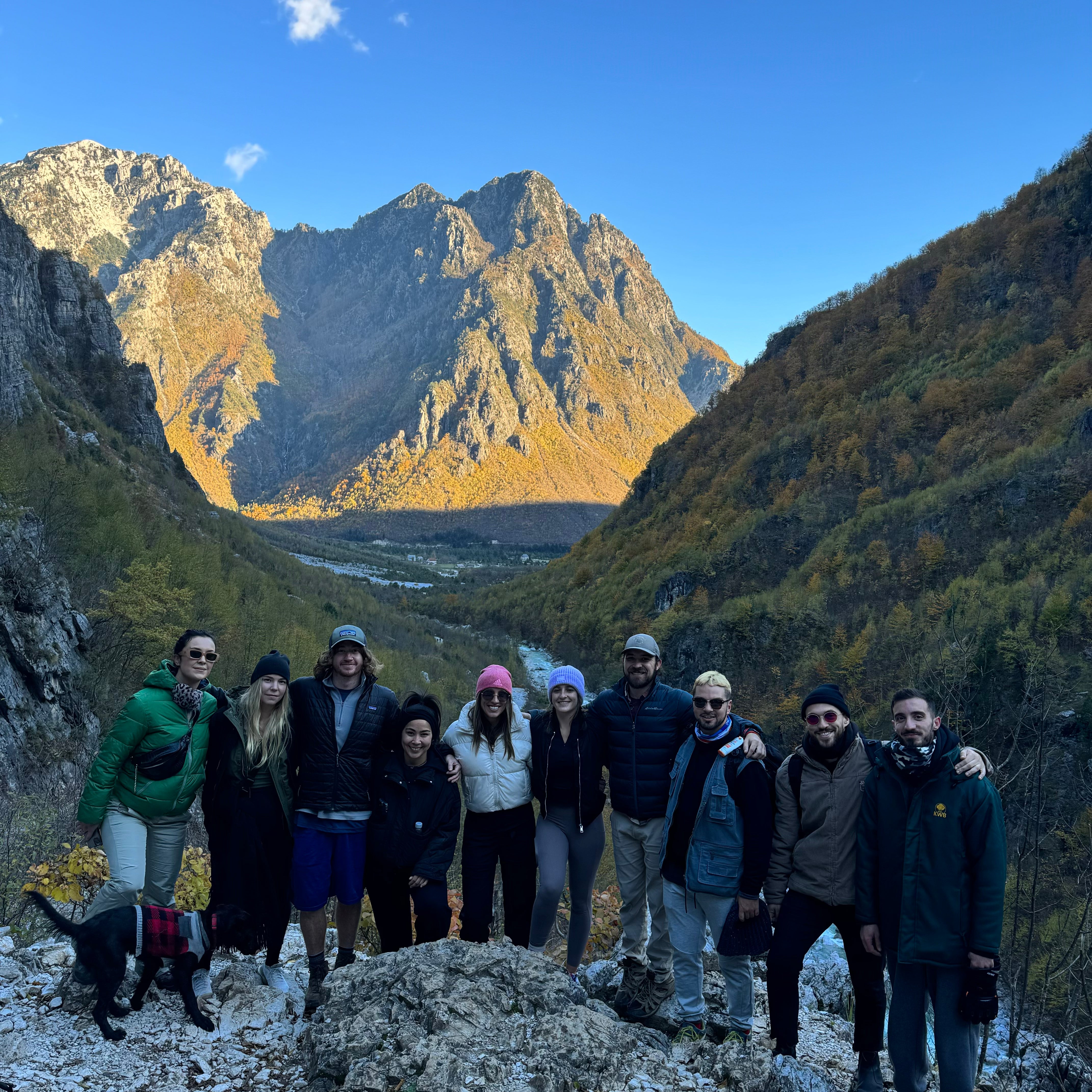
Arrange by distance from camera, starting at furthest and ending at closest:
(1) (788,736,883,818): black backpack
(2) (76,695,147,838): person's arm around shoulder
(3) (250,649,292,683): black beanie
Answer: (3) (250,649,292,683): black beanie < (1) (788,736,883,818): black backpack < (2) (76,695,147,838): person's arm around shoulder

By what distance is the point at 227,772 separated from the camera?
4.07 meters

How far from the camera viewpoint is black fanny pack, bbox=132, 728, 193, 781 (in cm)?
382

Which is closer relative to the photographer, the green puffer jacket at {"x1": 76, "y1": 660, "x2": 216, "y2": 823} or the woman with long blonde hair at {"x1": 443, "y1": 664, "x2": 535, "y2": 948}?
the green puffer jacket at {"x1": 76, "y1": 660, "x2": 216, "y2": 823}

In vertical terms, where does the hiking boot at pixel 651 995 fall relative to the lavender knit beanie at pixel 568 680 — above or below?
below

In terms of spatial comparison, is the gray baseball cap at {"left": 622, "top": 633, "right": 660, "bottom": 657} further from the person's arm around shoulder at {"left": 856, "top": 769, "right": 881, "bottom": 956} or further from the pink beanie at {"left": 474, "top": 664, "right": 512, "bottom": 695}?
the person's arm around shoulder at {"left": 856, "top": 769, "right": 881, "bottom": 956}

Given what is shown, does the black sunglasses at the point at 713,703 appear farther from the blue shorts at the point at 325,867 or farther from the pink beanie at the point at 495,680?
the blue shorts at the point at 325,867

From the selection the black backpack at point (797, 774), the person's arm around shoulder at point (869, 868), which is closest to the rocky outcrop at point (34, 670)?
the black backpack at point (797, 774)

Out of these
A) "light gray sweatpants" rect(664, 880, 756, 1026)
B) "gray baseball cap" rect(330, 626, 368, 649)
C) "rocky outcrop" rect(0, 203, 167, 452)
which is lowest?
"light gray sweatpants" rect(664, 880, 756, 1026)

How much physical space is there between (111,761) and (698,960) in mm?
3519

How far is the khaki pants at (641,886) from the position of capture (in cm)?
436

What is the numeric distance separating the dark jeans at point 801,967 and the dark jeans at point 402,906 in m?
1.96

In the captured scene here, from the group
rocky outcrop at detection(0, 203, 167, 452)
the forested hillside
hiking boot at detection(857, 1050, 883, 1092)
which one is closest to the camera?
hiking boot at detection(857, 1050, 883, 1092)

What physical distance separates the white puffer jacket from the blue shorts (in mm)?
693

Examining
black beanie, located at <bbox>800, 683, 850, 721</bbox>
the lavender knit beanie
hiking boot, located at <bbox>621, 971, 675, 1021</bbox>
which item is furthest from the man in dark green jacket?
the lavender knit beanie
